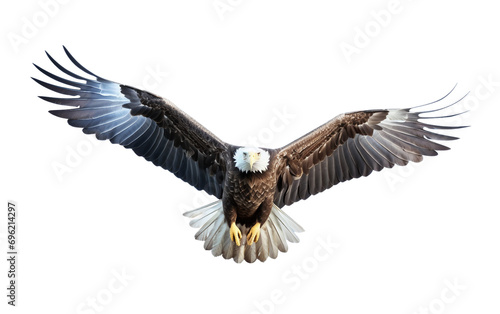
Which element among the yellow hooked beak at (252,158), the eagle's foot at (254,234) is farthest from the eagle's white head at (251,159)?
the eagle's foot at (254,234)

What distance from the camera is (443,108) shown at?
359 inches

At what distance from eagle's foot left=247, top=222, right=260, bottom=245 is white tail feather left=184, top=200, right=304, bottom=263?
7.4 inches

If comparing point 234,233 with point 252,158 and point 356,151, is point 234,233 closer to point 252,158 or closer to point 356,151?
point 252,158

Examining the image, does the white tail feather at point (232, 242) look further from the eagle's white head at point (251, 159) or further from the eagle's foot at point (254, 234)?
the eagle's white head at point (251, 159)

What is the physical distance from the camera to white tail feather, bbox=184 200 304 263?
9.37m

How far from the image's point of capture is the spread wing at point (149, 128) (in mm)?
8969

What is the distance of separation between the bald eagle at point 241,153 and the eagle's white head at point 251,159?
1cm

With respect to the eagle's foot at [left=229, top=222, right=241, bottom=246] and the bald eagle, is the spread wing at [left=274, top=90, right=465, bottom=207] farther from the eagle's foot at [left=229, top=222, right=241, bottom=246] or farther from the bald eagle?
the eagle's foot at [left=229, top=222, right=241, bottom=246]

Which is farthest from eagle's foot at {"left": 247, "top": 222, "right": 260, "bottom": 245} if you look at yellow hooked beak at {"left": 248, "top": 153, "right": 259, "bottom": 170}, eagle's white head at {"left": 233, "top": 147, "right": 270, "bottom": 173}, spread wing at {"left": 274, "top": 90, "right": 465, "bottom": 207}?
yellow hooked beak at {"left": 248, "top": 153, "right": 259, "bottom": 170}

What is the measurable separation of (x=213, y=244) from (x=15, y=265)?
6.58 feet

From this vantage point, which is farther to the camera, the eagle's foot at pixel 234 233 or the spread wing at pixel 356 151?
the spread wing at pixel 356 151

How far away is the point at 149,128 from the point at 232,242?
1460mm

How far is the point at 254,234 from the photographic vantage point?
9.12 meters

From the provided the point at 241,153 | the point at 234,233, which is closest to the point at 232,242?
the point at 234,233
